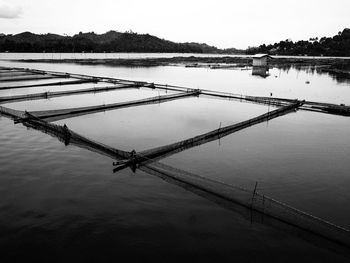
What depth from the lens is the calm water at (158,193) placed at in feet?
46.3

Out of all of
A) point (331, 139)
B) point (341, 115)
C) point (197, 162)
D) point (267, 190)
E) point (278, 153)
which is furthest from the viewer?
point (341, 115)

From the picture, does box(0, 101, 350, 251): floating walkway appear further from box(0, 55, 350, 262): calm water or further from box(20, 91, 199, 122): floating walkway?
box(20, 91, 199, 122): floating walkway

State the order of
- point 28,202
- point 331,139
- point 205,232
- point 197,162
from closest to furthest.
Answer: point 205,232 < point 28,202 < point 197,162 < point 331,139

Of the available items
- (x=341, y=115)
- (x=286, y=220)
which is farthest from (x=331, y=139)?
(x=286, y=220)

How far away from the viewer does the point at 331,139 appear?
31.6 metres

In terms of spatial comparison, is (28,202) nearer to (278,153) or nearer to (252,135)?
(278,153)

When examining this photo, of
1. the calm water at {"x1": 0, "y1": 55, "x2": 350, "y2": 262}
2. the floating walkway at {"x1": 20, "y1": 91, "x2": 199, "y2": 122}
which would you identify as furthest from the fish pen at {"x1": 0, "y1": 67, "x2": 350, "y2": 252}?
the calm water at {"x1": 0, "y1": 55, "x2": 350, "y2": 262}

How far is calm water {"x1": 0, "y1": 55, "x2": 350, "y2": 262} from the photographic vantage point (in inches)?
556

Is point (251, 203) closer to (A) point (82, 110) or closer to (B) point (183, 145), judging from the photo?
(B) point (183, 145)

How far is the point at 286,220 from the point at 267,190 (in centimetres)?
396

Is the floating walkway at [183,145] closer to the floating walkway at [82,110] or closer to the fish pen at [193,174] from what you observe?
the fish pen at [193,174]

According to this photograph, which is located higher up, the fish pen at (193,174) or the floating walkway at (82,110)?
the floating walkway at (82,110)

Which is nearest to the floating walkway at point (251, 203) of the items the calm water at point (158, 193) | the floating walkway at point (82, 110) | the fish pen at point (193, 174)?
the fish pen at point (193, 174)

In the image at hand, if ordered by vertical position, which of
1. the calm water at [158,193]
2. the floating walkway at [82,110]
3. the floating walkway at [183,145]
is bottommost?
the calm water at [158,193]
